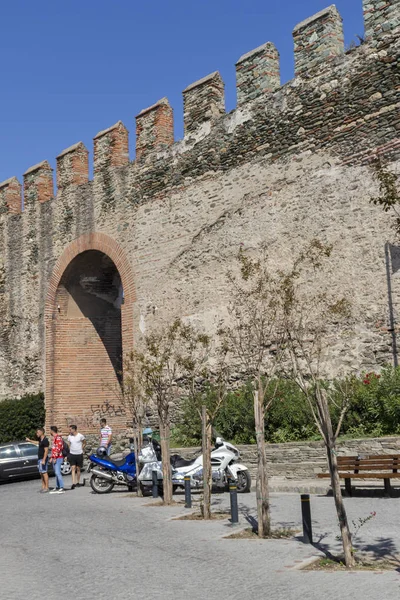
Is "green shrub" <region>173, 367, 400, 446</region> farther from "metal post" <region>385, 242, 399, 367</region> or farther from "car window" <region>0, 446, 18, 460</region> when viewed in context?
"car window" <region>0, 446, 18, 460</region>

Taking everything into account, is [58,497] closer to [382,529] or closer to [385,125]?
[382,529]

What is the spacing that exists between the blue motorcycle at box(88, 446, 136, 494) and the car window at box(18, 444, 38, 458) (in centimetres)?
393

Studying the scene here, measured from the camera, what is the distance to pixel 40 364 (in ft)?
64.0

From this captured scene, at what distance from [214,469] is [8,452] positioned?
661 cm

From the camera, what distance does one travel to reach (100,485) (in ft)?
40.5

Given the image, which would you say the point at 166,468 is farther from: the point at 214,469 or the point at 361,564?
the point at 361,564

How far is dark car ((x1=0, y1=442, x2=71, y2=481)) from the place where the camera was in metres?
15.5

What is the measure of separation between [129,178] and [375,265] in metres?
7.50

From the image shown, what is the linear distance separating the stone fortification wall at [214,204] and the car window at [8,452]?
285cm

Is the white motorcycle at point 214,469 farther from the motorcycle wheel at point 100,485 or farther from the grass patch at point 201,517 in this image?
the grass patch at point 201,517

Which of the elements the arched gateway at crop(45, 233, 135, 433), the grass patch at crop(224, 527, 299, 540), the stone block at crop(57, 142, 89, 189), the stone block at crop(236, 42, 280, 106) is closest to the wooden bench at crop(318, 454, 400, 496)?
the grass patch at crop(224, 527, 299, 540)

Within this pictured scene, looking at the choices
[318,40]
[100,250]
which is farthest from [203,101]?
[100,250]

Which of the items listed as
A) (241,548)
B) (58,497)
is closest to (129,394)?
(58,497)

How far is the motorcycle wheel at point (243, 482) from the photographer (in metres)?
10.9
